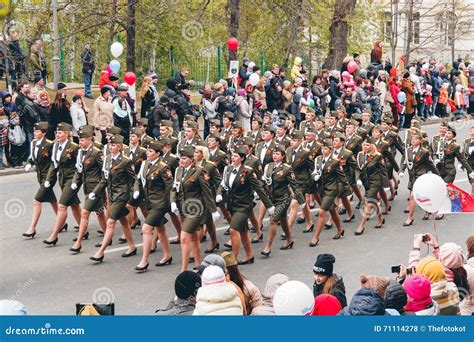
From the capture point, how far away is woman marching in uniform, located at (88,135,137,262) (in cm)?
1505

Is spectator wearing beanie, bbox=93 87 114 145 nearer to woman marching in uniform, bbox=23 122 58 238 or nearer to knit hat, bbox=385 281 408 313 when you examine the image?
woman marching in uniform, bbox=23 122 58 238

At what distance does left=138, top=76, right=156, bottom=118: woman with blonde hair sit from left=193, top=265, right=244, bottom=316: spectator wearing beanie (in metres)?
14.9

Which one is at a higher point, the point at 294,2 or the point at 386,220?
the point at 294,2

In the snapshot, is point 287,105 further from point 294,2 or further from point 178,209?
point 178,209

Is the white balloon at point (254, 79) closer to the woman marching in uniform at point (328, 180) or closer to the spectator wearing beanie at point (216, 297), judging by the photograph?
the woman marching in uniform at point (328, 180)

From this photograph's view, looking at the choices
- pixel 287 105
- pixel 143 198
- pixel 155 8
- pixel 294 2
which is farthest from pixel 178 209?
pixel 294 2

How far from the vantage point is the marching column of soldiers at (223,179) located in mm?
14797

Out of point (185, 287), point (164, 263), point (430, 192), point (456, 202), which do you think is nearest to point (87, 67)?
point (164, 263)

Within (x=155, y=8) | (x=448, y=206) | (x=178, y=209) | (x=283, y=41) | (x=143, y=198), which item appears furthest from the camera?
(x=283, y=41)

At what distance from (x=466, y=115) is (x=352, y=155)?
1522 centimetres

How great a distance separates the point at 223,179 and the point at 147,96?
863cm

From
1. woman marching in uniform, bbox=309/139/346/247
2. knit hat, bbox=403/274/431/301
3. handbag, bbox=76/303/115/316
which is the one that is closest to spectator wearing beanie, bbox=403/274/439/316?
knit hat, bbox=403/274/431/301

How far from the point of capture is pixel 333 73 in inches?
1038

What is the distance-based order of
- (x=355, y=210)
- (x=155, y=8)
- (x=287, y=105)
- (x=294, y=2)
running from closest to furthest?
(x=355, y=210) → (x=287, y=105) → (x=155, y=8) → (x=294, y=2)
